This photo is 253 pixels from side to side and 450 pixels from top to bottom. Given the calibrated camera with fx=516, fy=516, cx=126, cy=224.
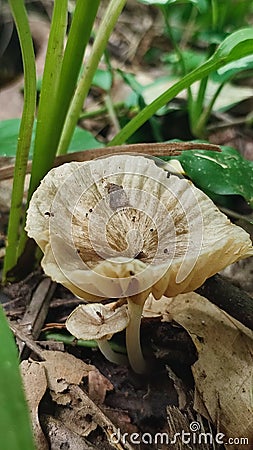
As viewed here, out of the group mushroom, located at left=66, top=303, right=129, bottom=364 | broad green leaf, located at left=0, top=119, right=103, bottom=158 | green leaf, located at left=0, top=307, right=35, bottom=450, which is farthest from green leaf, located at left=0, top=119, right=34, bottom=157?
green leaf, located at left=0, top=307, right=35, bottom=450

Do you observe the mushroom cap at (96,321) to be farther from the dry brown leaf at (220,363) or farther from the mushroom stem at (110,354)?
the dry brown leaf at (220,363)

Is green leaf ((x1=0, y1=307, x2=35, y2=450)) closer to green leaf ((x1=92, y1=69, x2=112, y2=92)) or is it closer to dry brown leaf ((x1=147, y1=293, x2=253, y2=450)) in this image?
dry brown leaf ((x1=147, y1=293, x2=253, y2=450))

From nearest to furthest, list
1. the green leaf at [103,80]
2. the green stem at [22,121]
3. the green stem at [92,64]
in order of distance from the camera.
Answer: the green stem at [22,121] < the green stem at [92,64] < the green leaf at [103,80]

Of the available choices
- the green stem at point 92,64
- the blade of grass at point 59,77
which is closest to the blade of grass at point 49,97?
the blade of grass at point 59,77

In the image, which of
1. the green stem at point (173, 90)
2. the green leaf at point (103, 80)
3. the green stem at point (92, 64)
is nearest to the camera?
the green stem at point (173, 90)

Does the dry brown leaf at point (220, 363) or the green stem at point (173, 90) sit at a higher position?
the green stem at point (173, 90)

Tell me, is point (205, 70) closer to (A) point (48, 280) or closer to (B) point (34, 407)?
(A) point (48, 280)

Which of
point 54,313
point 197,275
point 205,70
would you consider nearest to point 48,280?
point 54,313
